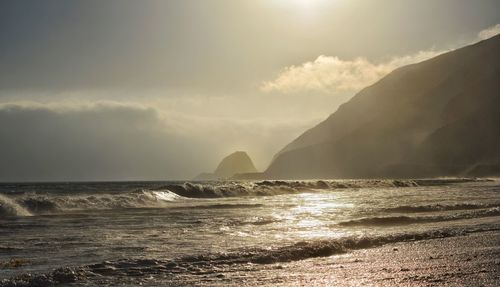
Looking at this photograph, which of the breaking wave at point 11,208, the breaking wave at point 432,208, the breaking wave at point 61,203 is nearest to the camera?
the breaking wave at point 432,208

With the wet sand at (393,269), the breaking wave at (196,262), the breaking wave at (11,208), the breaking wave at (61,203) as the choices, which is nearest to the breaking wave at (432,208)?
the breaking wave at (196,262)

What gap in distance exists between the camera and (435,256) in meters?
14.1

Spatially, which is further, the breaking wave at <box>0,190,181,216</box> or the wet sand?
the breaking wave at <box>0,190,181,216</box>

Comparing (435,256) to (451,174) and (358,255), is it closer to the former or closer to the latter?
(358,255)

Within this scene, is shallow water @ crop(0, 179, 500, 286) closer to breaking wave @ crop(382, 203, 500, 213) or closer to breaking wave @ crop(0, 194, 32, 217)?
breaking wave @ crop(382, 203, 500, 213)

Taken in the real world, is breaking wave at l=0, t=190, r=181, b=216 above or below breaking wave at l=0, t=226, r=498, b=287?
above

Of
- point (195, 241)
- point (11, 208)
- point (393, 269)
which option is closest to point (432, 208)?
point (195, 241)

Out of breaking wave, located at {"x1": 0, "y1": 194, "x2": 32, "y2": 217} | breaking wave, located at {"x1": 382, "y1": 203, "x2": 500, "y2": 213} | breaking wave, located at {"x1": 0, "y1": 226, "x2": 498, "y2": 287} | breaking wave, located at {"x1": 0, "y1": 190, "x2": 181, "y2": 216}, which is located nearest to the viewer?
breaking wave, located at {"x1": 0, "y1": 226, "x2": 498, "y2": 287}

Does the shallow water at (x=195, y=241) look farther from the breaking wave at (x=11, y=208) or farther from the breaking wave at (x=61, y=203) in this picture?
the breaking wave at (x=61, y=203)

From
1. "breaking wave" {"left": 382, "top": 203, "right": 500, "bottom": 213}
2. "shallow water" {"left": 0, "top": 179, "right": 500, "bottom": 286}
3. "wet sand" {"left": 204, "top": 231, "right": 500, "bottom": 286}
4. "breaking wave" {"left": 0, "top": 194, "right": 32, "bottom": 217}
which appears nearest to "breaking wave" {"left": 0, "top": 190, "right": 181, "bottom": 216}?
"breaking wave" {"left": 0, "top": 194, "right": 32, "bottom": 217}

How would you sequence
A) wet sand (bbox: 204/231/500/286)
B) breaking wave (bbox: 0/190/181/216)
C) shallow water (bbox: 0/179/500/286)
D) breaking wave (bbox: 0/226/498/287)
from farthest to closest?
1. breaking wave (bbox: 0/190/181/216)
2. shallow water (bbox: 0/179/500/286)
3. breaking wave (bbox: 0/226/498/287)
4. wet sand (bbox: 204/231/500/286)

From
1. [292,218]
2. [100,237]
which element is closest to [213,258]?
[100,237]

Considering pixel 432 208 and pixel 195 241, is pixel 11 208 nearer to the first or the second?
pixel 195 241

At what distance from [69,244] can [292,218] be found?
40.2 feet
